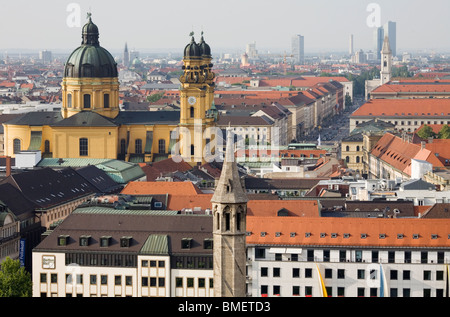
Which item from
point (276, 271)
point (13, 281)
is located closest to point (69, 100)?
point (276, 271)

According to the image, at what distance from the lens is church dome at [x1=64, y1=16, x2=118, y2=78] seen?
121750mm

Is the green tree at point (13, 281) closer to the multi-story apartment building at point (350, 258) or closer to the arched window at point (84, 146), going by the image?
the multi-story apartment building at point (350, 258)

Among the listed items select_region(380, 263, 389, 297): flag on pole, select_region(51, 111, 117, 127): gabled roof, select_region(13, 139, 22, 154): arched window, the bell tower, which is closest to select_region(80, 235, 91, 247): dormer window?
select_region(380, 263, 389, 297): flag on pole

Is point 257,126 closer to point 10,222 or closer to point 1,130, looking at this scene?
point 1,130

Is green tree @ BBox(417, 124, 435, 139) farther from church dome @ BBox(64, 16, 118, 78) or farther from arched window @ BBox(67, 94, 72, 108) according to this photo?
arched window @ BBox(67, 94, 72, 108)

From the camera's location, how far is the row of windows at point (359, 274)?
68.1 m

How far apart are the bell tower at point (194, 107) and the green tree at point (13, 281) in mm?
60232

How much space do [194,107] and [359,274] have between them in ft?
191

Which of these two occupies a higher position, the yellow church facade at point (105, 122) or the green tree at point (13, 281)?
the yellow church facade at point (105, 122)

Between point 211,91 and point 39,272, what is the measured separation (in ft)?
Answer: 210

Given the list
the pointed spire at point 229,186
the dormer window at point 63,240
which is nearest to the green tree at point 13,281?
the dormer window at point 63,240

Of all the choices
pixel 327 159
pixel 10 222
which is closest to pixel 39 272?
pixel 10 222

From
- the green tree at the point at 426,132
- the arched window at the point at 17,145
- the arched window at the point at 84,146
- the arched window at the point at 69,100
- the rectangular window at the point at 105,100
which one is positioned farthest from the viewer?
the green tree at the point at 426,132

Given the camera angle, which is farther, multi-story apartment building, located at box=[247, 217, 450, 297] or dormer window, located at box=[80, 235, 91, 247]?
dormer window, located at box=[80, 235, 91, 247]
